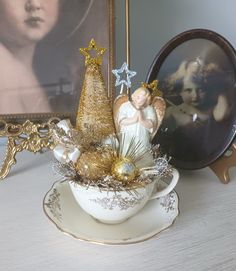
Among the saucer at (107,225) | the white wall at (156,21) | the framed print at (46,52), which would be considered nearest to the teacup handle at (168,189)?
the saucer at (107,225)

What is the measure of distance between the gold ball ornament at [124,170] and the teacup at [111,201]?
16mm

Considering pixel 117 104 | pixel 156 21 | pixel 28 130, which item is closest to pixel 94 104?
pixel 117 104

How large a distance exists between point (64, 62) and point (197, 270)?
1.37 ft

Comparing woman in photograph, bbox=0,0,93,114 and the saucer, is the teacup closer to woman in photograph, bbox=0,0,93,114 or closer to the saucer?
the saucer

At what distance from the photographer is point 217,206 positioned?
1.77ft

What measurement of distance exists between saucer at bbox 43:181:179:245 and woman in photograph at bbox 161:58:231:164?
12 centimetres

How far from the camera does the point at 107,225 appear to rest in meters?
0.48

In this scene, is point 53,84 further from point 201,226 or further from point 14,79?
point 201,226

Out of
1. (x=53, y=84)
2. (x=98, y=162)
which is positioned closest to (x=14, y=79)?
(x=53, y=84)

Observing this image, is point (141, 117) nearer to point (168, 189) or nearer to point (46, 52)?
point (168, 189)

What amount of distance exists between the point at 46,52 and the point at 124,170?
0.30 metres

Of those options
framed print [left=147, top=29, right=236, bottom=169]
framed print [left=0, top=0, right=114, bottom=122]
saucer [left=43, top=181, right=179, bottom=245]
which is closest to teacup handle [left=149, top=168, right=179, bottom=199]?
saucer [left=43, top=181, right=179, bottom=245]

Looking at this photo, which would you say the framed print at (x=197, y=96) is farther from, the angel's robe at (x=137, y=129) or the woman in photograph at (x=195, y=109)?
the angel's robe at (x=137, y=129)

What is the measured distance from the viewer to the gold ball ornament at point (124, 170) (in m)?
0.44
